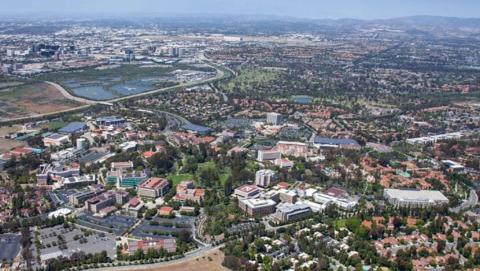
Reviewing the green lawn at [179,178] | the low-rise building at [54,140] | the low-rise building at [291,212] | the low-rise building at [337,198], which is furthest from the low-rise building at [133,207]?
the low-rise building at [54,140]

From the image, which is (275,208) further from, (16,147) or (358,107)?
(358,107)

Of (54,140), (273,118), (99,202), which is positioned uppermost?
(273,118)

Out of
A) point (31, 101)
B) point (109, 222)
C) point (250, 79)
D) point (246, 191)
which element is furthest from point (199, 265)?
point (250, 79)

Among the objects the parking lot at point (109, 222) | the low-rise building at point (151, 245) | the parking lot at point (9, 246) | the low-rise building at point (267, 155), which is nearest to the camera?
the parking lot at point (9, 246)

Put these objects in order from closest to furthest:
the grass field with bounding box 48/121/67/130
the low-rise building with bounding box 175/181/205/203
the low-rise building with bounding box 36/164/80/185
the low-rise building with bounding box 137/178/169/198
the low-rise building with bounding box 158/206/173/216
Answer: the low-rise building with bounding box 158/206/173/216 → the low-rise building with bounding box 175/181/205/203 → the low-rise building with bounding box 137/178/169/198 → the low-rise building with bounding box 36/164/80/185 → the grass field with bounding box 48/121/67/130

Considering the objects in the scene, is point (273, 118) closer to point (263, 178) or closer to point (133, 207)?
point (263, 178)

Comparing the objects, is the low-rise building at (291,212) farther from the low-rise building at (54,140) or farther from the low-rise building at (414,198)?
the low-rise building at (54,140)

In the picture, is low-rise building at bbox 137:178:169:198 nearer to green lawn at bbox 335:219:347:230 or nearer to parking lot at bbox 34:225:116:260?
parking lot at bbox 34:225:116:260

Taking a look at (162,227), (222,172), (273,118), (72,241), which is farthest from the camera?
(273,118)

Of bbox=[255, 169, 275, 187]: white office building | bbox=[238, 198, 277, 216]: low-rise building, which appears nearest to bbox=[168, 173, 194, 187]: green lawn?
bbox=[255, 169, 275, 187]: white office building

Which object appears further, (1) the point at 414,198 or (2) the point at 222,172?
(2) the point at 222,172
